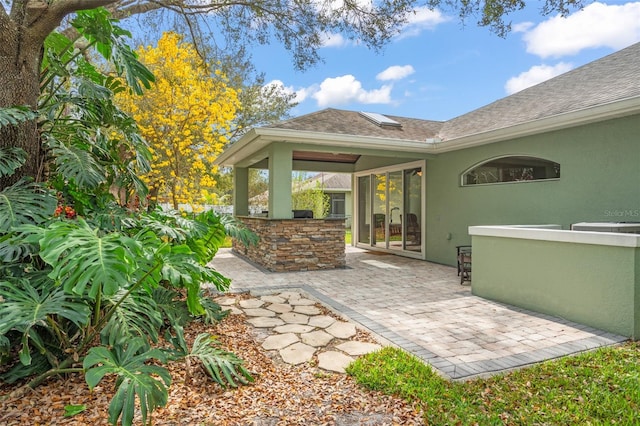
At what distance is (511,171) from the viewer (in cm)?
734

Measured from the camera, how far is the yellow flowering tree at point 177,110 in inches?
379

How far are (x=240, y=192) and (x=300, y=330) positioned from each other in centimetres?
821

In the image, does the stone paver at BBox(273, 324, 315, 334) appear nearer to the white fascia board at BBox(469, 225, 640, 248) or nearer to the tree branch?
the white fascia board at BBox(469, 225, 640, 248)

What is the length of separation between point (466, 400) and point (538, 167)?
5526 millimetres

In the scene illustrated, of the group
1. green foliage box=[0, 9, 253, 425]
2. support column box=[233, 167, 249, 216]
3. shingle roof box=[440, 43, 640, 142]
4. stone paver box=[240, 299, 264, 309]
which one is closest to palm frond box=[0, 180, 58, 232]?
green foliage box=[0, 9, 253, 425]

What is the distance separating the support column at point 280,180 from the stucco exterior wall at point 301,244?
22 cm

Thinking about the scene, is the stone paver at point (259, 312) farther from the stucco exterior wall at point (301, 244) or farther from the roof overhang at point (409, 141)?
the roof overhang at point (409, 141)

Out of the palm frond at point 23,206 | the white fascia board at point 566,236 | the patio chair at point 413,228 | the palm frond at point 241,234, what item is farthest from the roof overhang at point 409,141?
the palm frond at point 23,206

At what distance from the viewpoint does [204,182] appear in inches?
429

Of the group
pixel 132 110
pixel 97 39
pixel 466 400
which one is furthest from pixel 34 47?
pixel 132 110

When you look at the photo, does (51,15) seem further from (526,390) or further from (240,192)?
(240,192)

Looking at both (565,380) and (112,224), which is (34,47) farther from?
(565,380)

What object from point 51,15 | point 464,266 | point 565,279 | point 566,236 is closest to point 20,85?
point 51,15

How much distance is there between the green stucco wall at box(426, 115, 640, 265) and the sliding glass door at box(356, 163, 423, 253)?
0.70m
